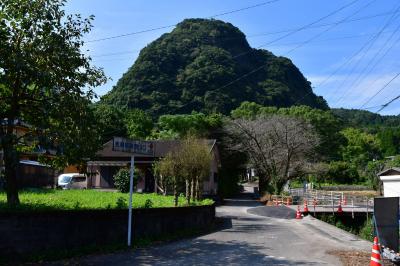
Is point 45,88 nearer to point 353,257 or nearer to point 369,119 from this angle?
point 353,257

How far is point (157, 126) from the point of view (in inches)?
2235

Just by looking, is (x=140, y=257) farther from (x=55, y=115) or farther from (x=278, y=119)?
(x=278, y=119)

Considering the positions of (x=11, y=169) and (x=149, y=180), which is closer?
(x=11, y=169)

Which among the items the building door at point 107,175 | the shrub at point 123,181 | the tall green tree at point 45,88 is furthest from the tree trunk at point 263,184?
the tall green tree at point 45,88

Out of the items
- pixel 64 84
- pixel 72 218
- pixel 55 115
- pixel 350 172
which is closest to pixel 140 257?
pixel 72 218

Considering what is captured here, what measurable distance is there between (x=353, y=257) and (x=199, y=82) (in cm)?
5012

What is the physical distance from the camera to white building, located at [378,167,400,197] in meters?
44.0

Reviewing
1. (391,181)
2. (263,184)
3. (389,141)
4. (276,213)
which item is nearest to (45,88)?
(276,213)

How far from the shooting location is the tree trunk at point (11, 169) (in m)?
9.73

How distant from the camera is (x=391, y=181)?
45344 mm

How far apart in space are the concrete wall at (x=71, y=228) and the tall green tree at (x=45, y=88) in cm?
125

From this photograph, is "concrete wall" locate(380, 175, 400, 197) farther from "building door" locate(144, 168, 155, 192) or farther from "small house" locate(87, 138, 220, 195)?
"building door" locate(144, 168, 155, 192)

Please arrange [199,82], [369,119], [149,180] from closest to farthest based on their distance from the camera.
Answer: [149,180] → [199,82] → [369,119]

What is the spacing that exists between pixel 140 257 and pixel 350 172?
2439 inches
